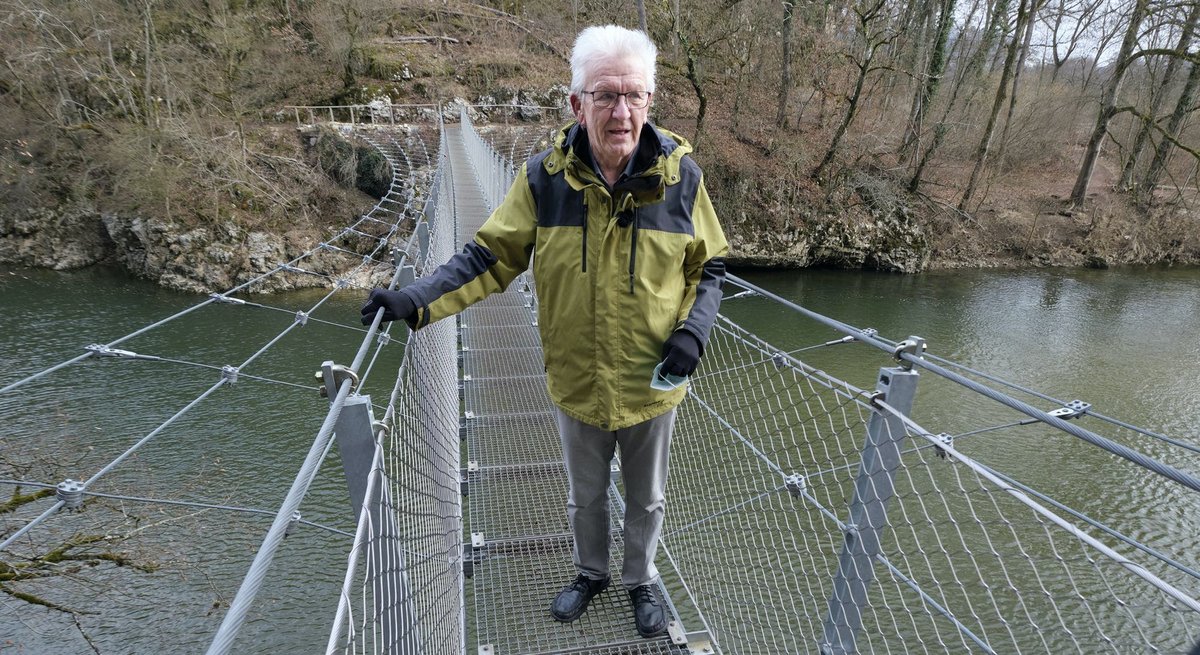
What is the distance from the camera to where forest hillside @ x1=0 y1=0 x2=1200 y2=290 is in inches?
476

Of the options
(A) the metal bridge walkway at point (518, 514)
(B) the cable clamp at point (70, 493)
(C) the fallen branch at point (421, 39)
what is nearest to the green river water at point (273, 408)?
(A) the metal bridge walkway at point (518, 514)

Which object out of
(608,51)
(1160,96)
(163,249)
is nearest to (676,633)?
(608,51)

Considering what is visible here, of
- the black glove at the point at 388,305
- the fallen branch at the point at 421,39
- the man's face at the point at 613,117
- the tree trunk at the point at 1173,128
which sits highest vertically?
the fallen branch at the point at 421,39

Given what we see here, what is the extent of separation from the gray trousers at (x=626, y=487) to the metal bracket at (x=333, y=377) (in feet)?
1.94

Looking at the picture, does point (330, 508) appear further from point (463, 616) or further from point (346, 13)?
point (346, 13)

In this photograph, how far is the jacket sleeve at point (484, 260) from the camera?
1465 millimetres

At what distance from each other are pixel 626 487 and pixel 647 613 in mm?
404

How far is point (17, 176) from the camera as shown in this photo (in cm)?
1273

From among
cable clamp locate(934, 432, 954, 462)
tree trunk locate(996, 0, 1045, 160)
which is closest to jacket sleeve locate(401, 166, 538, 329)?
cable clamp locate(934, 432, 954, 462)

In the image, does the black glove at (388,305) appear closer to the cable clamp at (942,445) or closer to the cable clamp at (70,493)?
the cable clamp at (942,445)

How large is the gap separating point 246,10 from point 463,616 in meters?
20.1

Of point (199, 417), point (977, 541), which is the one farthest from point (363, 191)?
point (977, 541)

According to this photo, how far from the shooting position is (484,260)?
153 centimetres

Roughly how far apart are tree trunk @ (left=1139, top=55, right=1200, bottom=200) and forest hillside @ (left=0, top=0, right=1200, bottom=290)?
9cm
